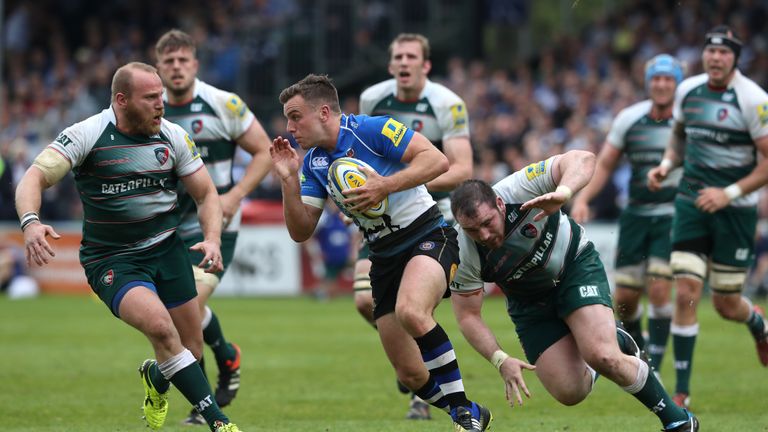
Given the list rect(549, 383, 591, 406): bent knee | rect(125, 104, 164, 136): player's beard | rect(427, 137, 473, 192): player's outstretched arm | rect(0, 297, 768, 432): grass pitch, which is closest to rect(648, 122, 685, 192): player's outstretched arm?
rect(427, 137, 473, 192): player's outstretched arm

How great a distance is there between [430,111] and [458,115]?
0.28 m

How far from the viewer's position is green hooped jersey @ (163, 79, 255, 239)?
35.2 feet

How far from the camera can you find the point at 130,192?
28.3ft

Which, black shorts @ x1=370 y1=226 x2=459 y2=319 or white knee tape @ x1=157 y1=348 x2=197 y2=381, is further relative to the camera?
black shorts @ x1=370 y1=226 x2=459 y2=319

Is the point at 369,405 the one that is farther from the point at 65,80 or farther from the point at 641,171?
the point at 65,80

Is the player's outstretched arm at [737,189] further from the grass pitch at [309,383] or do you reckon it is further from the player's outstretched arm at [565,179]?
the player's outstretched arm at [565,179]

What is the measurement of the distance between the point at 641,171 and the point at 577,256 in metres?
3.98

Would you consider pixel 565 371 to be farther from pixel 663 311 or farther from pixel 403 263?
pixel 663 311

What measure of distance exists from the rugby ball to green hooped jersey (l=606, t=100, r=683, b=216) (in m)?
4.64

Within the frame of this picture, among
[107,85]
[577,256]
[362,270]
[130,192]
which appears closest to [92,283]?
[130,192]

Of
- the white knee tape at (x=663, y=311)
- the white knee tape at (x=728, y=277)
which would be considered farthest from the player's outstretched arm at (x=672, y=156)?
the white knee tape at (x=663, y=311)

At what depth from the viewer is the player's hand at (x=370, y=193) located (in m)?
8.28

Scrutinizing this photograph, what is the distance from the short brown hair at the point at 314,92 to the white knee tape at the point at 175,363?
6.26ft

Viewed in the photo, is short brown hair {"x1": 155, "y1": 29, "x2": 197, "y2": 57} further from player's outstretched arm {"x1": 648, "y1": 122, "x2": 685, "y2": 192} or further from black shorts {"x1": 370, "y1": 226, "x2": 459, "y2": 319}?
player's outstretched arm {"x1": 648, "y1": 122, "x2": 685, "y2": 192}
